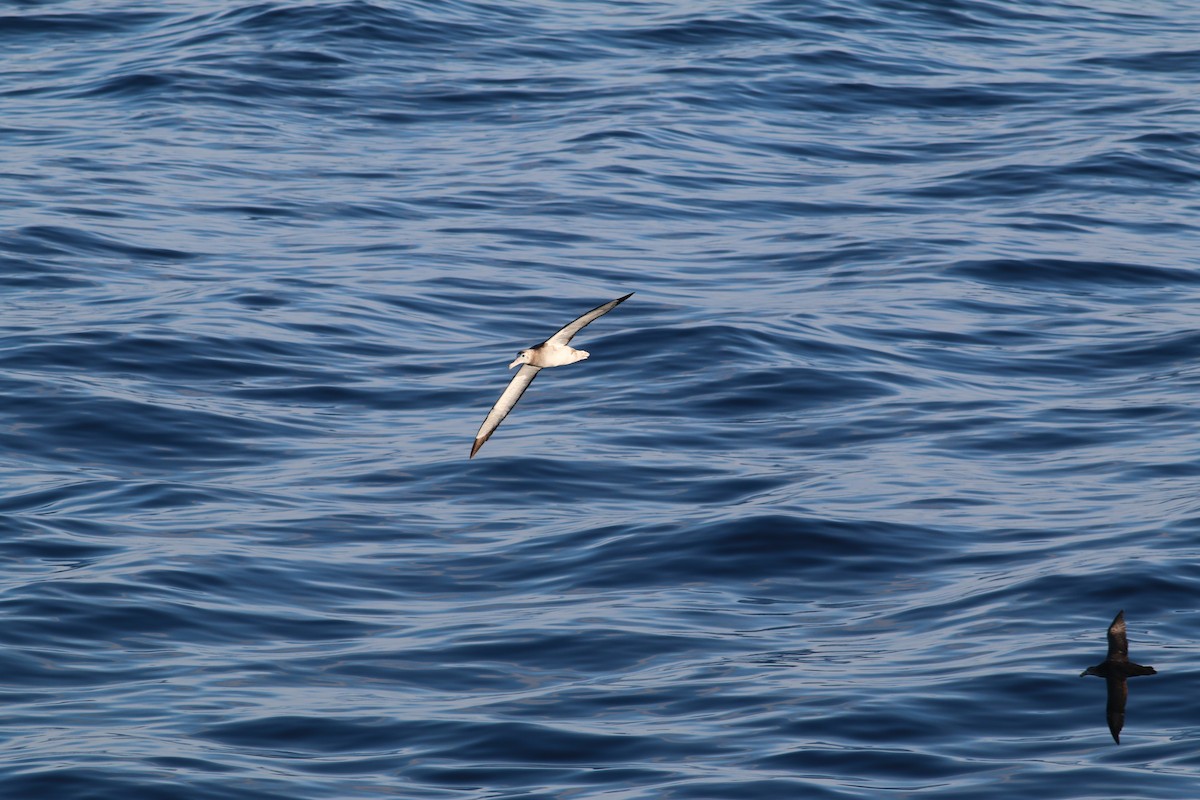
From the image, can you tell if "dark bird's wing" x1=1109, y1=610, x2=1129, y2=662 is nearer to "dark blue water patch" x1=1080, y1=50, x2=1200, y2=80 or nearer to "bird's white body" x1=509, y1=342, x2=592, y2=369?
"bird's white body" x1=509, y1=342, x2=592, y2=369

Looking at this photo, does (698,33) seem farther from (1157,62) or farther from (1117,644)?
(1117,644)

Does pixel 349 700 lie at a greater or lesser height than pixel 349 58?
lesser

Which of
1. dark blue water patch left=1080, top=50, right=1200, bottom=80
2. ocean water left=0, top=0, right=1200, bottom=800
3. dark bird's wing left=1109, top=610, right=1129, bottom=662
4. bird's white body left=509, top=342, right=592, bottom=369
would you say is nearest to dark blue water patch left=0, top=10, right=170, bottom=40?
ocean water left=0, top=0, right=1200, bottom=800

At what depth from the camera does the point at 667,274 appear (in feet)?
64.6

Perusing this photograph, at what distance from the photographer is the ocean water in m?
10.7

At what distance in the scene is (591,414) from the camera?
1617 centimetres

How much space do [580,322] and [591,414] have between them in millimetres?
6918

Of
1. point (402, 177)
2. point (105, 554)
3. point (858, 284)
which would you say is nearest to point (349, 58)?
point (402, 177)

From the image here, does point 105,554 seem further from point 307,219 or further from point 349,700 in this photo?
point 307,219

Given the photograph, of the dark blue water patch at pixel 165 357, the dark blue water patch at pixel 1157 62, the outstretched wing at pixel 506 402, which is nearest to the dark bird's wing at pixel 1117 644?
the outstretched wing at pixel 506 402

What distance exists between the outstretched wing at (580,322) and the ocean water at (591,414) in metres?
2.34

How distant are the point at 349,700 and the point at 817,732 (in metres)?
2.83

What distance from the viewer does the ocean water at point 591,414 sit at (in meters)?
10.7

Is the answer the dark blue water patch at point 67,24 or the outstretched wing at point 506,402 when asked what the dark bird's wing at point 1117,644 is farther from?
the dark blue water patch at point 67,24
